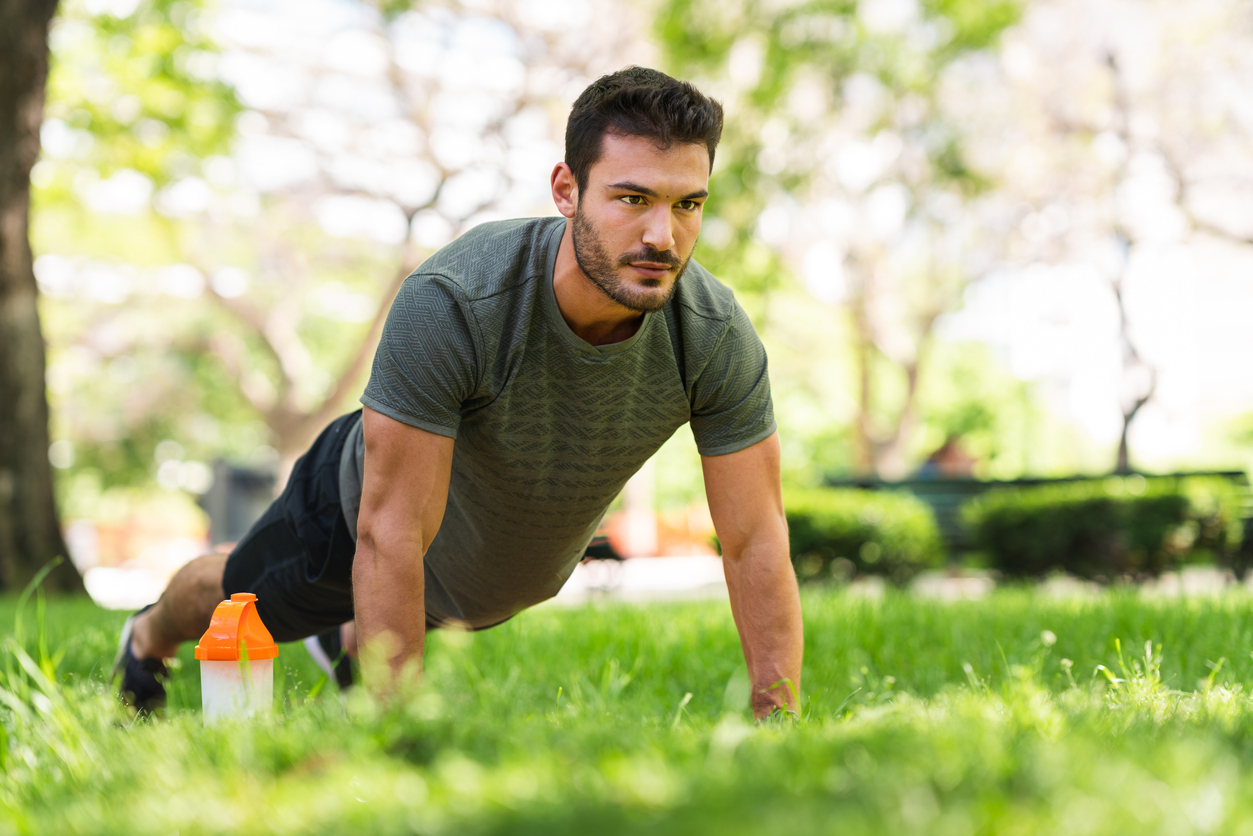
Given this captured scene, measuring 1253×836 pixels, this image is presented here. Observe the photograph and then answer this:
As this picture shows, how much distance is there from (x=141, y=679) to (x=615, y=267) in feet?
7.40

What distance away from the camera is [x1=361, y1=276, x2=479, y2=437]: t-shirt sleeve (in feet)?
8.41

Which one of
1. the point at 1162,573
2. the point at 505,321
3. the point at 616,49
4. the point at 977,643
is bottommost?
the point at 1162,573

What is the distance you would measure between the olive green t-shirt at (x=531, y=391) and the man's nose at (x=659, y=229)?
27 centimetres

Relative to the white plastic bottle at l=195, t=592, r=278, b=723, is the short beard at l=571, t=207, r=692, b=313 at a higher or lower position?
higher

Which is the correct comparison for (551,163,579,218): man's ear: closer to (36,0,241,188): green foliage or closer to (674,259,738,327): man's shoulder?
(674,259,738,327): man's shoulder

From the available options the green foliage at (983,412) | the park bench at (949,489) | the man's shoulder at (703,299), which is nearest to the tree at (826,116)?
the park bench at (949,489)

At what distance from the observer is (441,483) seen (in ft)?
8.67

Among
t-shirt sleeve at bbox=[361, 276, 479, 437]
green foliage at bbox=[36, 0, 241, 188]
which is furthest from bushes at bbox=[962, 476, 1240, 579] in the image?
green foliage at bbox=[36, 0, 241, 188]

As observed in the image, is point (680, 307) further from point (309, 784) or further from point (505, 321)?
point (309, 784)

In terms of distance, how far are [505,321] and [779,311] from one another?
24.7 meters

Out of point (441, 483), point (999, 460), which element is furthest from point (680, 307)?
point (999, 460)

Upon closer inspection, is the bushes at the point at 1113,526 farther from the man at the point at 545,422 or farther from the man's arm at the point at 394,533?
the man's arm at the point at 394,533

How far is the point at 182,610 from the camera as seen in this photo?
3346 mm

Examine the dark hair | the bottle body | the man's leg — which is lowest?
the man's leg
